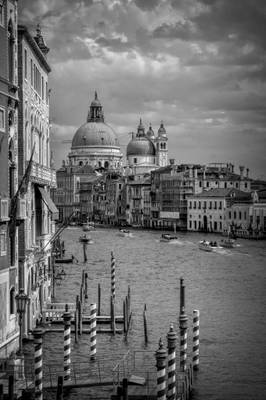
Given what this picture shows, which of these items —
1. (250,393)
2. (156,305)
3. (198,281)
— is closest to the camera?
(250,393)

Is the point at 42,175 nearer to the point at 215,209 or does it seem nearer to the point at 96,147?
the point at 215,209

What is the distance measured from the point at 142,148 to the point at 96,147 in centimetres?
812

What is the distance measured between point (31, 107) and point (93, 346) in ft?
16.1

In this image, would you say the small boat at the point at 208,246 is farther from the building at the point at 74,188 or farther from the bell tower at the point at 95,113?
the bell tower at the point at 95,113

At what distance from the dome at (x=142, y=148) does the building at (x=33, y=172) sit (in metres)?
112

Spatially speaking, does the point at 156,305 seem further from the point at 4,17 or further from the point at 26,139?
the point at 4,17

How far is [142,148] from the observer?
134m

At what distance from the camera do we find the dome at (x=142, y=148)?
133 metres

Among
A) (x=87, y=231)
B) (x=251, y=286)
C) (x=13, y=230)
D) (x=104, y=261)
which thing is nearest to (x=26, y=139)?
(x=13, y=230)

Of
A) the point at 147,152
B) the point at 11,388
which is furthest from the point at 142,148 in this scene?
the point at 11,388

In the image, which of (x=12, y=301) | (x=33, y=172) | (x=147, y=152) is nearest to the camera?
(x=12, y=301)

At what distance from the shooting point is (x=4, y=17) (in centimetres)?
1378

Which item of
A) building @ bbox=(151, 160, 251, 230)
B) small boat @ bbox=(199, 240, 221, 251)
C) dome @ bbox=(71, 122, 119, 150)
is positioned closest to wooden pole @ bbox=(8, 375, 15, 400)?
small boat @ bbox=(199, 240, 221, 251)

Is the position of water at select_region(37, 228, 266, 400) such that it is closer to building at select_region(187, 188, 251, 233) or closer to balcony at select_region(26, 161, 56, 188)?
balcony at select_region(26, 161, 56, 188)
